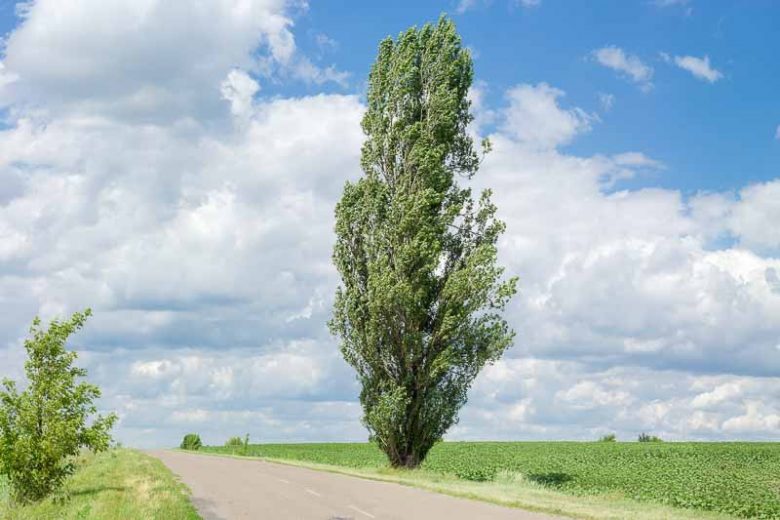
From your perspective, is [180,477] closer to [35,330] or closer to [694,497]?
[35,330]

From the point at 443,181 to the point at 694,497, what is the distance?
1711 centimetres

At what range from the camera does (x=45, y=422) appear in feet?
72.1

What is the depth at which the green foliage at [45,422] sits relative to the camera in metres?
21.6

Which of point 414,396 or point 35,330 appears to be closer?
point 35,330

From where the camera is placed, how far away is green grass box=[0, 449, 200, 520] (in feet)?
59.3

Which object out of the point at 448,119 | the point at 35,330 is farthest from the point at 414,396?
the point at 35,330

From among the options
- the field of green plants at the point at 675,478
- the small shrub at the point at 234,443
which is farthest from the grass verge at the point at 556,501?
the small shrub at the point at 234,443

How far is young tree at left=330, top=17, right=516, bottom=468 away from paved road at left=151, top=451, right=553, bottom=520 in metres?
6.84

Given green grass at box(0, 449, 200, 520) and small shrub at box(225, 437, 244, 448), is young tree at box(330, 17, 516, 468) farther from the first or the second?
small shrub at box(225, 437, 244, 448)

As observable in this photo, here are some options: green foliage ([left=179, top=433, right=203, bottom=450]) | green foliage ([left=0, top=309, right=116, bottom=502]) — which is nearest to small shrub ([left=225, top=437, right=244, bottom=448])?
green foliage ([left=179, top=433, right=203, bottom=450])

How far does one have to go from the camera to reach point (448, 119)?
118 ft

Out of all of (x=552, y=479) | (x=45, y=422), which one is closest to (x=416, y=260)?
(x=552, y=479)

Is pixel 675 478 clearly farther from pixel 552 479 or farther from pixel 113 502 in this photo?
pixel 113 502

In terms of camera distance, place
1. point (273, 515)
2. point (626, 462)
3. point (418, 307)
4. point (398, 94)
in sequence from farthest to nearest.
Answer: point (626, 462), point (398, 94), point (418, 307), point (273, 515)
